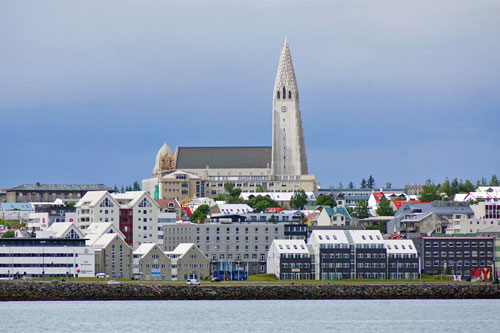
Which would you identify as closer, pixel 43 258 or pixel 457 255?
pixel 43 258

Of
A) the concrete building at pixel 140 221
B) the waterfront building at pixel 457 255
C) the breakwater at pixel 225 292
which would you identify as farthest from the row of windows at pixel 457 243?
the concrete building at pixel 140 221

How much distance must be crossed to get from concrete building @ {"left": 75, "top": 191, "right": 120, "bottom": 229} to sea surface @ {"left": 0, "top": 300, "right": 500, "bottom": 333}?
5011 centimetres

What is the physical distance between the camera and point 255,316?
107062 mm

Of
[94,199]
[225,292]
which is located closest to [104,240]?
[94,199]

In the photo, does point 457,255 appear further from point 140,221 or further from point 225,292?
point 225,292

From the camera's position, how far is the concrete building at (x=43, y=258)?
472 feet

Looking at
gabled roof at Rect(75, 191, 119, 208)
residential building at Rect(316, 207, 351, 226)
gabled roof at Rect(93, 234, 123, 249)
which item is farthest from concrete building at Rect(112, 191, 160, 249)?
residential building at Rect(316, 207, 351, 226)

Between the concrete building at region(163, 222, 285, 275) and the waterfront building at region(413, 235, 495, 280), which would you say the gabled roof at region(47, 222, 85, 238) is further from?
the waterfront building at region(413, 235, 495, 280)

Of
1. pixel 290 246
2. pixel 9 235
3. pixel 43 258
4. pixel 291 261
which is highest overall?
pixel 9 235

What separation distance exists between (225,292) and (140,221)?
51.0 m

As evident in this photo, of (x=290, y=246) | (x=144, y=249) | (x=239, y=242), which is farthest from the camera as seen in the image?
(x=239, y=242)

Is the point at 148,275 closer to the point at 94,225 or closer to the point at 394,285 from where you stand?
the point at 94,225

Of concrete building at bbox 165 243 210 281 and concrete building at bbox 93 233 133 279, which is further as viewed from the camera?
concrete building at bbox 93 233 133 279

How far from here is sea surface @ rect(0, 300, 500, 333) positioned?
99.2m
